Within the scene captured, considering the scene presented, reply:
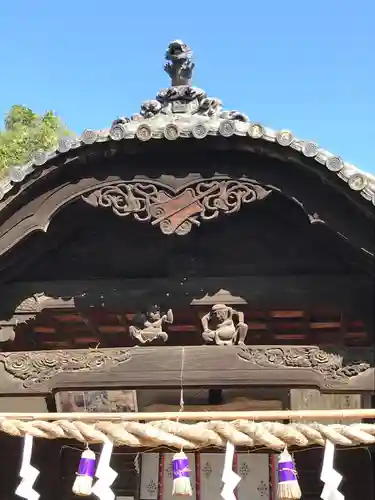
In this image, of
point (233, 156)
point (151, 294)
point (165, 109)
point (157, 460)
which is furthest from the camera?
point (157, 460)

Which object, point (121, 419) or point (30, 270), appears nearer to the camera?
point (121, 419)

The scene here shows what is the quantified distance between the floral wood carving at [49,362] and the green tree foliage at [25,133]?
37.1ft

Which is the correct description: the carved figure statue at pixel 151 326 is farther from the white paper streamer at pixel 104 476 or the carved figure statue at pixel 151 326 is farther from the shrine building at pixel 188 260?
the white paper streamer at pixel 104 476

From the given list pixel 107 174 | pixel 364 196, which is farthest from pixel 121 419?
pixel 364 196

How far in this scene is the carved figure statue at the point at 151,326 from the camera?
3.84 metres

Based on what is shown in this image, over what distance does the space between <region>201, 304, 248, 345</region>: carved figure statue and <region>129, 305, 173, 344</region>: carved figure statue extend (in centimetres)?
25

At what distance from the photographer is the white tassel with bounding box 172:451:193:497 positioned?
3084 mm

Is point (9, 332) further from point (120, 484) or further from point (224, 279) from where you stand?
point (120, 484)

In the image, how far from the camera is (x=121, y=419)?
130 inches

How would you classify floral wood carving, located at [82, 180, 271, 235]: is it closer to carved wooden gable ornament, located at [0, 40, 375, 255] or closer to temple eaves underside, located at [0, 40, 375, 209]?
carved wooden gable ornament, located at [0, 40, 375, 255]

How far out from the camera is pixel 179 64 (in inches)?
179

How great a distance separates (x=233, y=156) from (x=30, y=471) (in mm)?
2134

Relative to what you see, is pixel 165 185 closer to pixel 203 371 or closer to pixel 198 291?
pixel 198 291

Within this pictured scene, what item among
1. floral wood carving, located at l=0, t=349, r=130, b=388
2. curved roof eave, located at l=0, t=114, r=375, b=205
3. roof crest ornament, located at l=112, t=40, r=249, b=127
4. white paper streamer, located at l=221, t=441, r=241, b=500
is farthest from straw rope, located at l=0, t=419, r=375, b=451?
roof crest ornament, located at l=112, t=40, r=249, b=127
